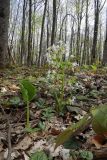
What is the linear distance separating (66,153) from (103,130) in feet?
2.21

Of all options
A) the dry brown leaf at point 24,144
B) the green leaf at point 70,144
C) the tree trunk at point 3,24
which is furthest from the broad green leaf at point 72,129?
the tree trunk at point 3,24

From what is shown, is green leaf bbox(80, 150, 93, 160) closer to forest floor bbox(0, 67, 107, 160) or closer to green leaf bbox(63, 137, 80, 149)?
forest floor bbox(0, 67, 107, 160)

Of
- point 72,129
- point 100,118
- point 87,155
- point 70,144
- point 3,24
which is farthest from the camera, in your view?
point 3,24

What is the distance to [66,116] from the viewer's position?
9.55 ft

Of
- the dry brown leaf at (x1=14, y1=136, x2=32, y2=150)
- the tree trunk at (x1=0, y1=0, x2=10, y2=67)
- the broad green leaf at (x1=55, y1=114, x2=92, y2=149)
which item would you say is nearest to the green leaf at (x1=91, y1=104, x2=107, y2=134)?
the broad green leaf at (x1=55, y1=114, x2=92, y2=149)

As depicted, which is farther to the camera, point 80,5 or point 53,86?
point 80,5

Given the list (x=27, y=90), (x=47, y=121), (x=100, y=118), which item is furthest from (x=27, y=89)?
(x=100, y=118)

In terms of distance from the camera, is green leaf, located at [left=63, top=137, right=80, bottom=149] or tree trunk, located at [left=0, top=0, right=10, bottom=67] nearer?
green leaf, located at [left=63, top=137, right=80, bottom=149]

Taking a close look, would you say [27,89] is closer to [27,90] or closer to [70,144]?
[27,90]

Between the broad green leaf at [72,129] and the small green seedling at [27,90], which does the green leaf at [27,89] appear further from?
the broad green leaf at [72,129]

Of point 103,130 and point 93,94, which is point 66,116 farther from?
Result: point 103,130

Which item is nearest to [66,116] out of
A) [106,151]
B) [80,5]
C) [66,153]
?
[66,153]

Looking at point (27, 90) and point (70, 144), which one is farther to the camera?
point (27, 90)

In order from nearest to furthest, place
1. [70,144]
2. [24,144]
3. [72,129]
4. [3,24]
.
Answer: [72,129]
[70,144]
[24,144]
[3,24]
